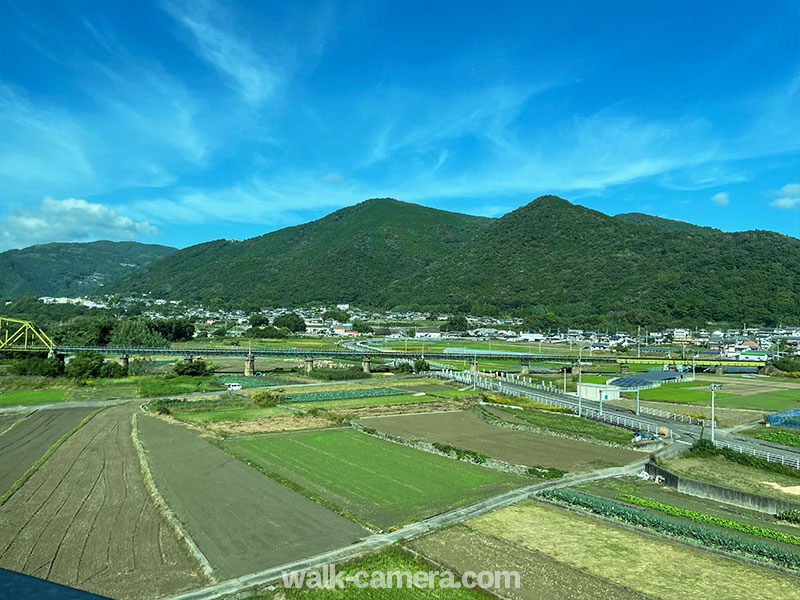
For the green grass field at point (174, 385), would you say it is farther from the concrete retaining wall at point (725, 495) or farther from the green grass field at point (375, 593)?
the concrete retaining wall at point (725, 495)

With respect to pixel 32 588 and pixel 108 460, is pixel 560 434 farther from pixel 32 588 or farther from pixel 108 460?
pixel 32 588

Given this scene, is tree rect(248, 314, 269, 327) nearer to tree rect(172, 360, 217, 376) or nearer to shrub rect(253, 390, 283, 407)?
tree rect(172, 360, 217, 376)

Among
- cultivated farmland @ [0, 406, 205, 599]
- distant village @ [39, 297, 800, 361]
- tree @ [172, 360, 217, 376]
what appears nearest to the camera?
cultivated farmland @ [0, 406, 205, 599]

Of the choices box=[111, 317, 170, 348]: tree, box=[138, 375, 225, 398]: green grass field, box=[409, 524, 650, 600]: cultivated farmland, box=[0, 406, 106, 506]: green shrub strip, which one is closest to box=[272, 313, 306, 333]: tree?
box=[111, 317, 170, 348]: tree

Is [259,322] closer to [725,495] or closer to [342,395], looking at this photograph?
[342,395]

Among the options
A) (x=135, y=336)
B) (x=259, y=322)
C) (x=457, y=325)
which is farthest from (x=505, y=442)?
(x=259, y=322)

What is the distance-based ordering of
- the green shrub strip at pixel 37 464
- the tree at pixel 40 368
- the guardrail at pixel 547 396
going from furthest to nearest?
the tree at pixel 40 368
the guardrail at pixel 547 396
the green shrub strip at pixel 37 464

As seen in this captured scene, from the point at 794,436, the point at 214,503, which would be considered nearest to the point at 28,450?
the point at 214,503

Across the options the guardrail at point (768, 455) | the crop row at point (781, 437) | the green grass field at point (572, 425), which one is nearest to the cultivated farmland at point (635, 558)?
the guardrail at point (768, 455)
